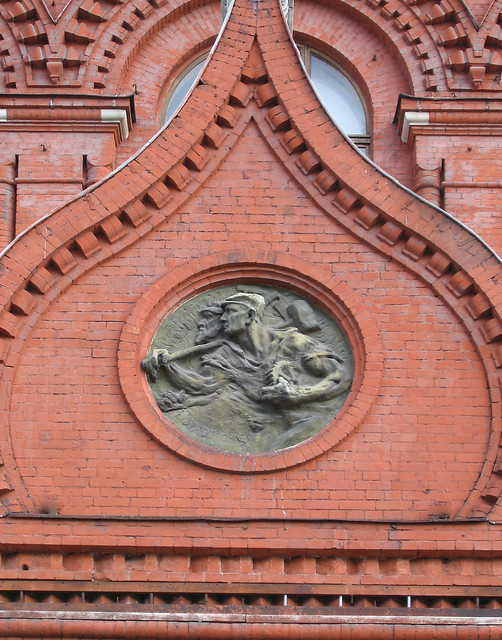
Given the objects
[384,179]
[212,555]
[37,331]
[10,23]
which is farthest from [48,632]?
[10,23]

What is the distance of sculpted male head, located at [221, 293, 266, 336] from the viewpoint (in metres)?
16.0

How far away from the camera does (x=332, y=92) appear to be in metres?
19.5

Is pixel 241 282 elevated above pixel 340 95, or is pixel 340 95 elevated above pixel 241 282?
pixel 340 95

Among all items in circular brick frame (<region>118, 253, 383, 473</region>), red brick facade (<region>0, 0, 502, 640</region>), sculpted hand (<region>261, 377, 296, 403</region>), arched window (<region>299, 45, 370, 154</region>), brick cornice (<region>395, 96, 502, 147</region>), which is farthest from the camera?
arched window (<region>299, 45, 370, 154</region>)

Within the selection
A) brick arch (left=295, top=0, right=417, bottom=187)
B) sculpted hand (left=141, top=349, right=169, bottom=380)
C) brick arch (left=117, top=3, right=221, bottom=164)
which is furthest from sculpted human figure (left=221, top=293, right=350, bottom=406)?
brick arch (left=117, top=3, right=221, bottom=164)

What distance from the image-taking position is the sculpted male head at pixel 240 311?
52.5ft

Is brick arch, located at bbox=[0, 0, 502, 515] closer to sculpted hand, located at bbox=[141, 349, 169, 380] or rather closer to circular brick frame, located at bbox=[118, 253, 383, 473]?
circular brick frame, located at bbox=[118, 253, 383, 473]

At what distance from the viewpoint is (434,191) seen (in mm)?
18062

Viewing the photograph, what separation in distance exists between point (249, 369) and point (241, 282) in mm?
984

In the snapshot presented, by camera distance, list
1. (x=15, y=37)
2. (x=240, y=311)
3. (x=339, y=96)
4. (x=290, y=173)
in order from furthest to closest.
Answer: (x=339, y=96)
(x=15, y=37)
(x=290, y=173)
(x=240, y=311)

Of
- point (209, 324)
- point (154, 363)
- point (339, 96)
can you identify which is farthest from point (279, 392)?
point (339, 96)

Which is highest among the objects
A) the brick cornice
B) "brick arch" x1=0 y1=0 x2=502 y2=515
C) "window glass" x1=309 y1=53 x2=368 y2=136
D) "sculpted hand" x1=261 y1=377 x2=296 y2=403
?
"window glass" x1=309 y1=53 x2=368 y2=136

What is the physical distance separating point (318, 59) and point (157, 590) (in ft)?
24.5

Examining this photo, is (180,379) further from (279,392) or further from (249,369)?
(279,392)
